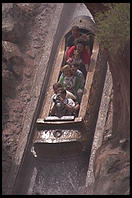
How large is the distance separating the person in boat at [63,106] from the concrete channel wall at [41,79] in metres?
1.08

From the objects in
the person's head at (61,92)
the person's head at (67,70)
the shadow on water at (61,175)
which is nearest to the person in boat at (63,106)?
the person's head at (61,92)

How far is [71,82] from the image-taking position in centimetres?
1038

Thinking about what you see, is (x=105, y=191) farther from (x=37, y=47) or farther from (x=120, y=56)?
(x=37, y=47)

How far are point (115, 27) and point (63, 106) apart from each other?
258 centimetres

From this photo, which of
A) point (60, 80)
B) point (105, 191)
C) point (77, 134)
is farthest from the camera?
point (60, 80)

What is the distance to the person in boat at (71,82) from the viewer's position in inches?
407

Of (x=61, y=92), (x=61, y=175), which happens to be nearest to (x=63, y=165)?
(x=61, y=175)

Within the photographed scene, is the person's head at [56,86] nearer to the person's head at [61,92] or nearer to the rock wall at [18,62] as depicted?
the person's head at [61,92]

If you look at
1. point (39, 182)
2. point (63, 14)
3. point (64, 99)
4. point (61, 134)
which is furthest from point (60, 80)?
point (63, 14)

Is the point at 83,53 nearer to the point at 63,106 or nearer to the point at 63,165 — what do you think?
the point at 63,106

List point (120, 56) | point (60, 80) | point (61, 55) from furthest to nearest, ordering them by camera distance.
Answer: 1. point (61, 55)
2. point (60, 80)
3. point (120, 56)

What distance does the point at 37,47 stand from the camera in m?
13.3

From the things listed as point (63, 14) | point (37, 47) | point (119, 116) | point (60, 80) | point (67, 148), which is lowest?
point (67, 148)

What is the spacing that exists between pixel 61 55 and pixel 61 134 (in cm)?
245
